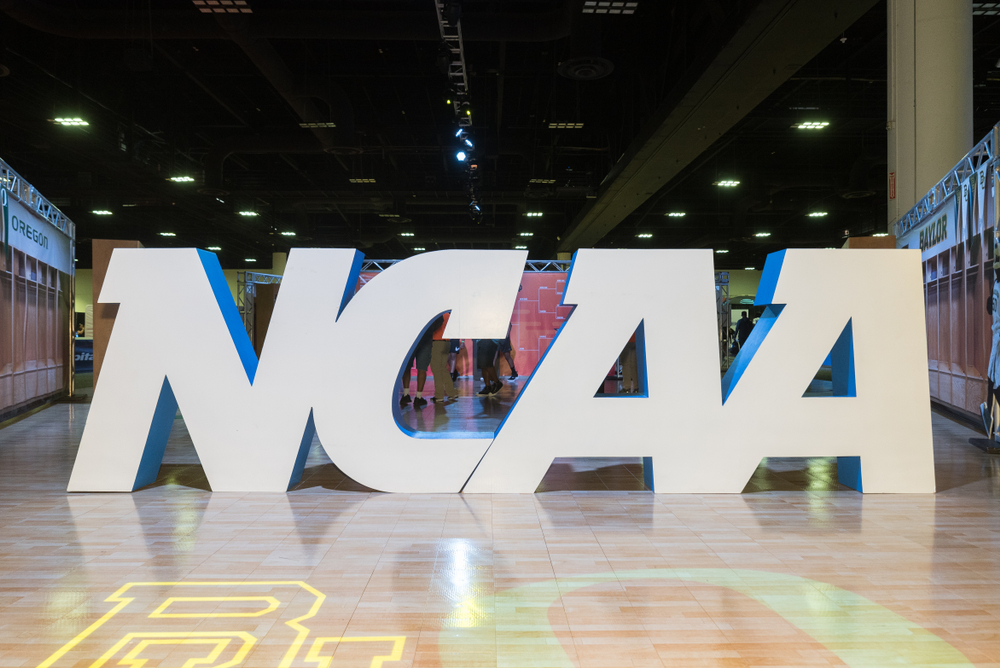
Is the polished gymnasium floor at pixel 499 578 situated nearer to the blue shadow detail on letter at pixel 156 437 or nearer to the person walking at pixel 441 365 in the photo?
the blue shadow detail on letter at pixel 156 437

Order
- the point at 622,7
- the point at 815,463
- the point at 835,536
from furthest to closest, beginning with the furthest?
the point at 622,7 < the point at 815,463 < the point at 835,536

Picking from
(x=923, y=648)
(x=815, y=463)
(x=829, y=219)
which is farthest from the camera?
(x=829, y=219)

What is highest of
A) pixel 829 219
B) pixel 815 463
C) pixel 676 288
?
pixel 829 219

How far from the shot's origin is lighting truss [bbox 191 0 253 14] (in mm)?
6887

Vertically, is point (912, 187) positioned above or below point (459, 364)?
above

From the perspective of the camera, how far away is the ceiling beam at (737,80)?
580 cm

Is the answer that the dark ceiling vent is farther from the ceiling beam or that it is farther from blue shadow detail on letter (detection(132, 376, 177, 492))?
blue shadow detail on letter (detection(132, 376, 177, 492))

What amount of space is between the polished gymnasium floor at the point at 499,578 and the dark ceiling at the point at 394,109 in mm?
5039

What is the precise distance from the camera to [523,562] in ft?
9.29

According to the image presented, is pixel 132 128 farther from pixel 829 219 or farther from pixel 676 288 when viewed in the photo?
pixel 829 219

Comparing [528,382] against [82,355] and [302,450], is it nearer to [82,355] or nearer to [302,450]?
[302,450]

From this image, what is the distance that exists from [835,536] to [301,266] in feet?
11.9

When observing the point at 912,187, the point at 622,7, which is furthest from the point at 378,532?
the point at 912,187

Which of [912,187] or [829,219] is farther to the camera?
[829,219]
